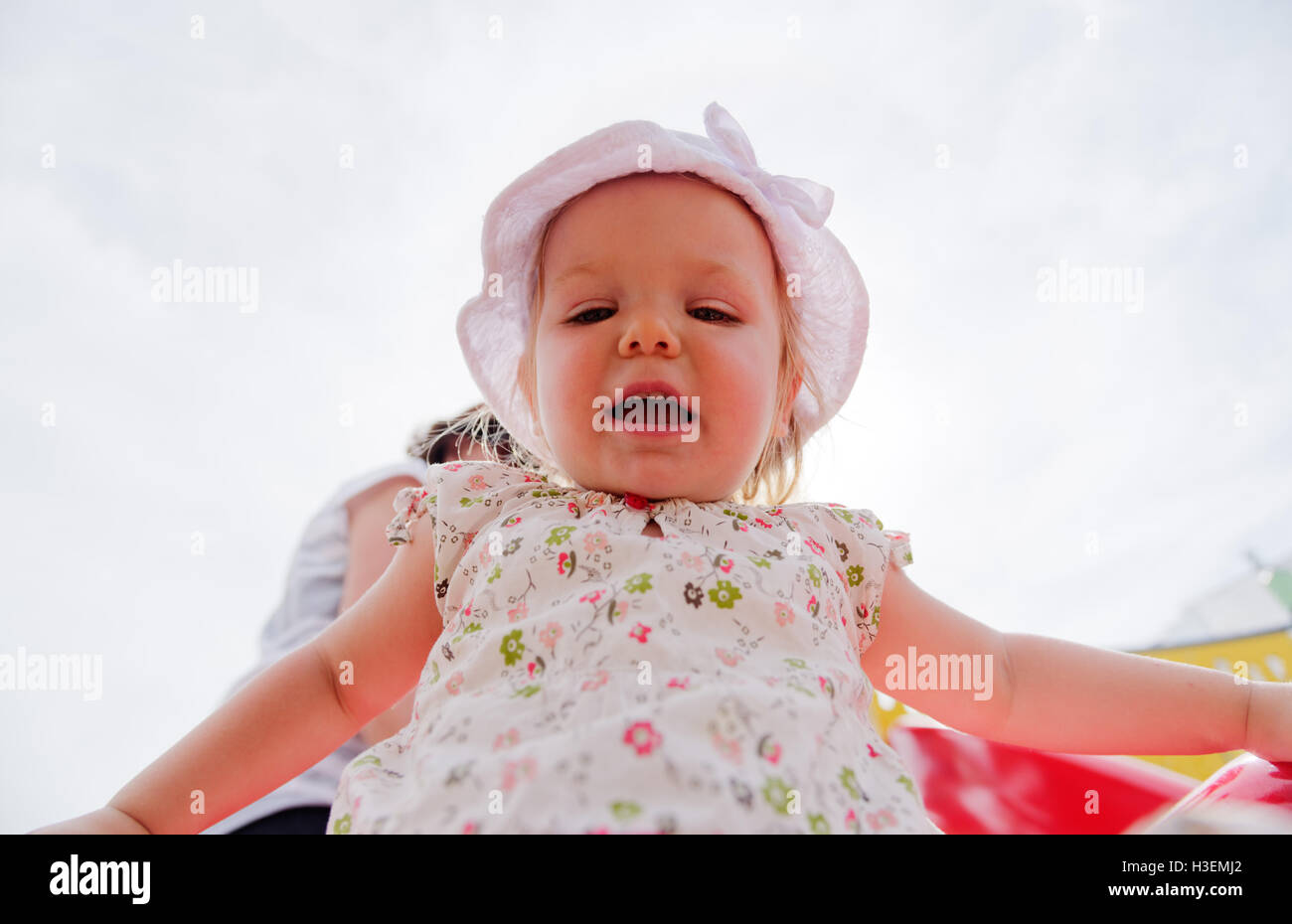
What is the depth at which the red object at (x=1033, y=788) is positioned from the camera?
4.43 ft

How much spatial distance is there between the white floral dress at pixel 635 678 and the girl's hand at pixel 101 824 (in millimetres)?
228

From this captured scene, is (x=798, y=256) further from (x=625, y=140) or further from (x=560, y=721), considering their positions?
(x=560, y=721)

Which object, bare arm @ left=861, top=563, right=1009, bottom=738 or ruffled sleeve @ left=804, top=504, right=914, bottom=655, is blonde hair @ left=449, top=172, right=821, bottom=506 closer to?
ruffled sleeve @ left=804, top=504, right=914, bottom=655

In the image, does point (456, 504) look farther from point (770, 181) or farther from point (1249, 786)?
point (1249, 786)

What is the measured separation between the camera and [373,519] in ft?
5.50

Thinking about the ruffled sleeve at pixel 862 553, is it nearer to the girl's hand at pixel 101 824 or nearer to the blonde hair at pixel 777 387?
the blonde hair at pixel 777 387

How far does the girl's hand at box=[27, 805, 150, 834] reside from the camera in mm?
766

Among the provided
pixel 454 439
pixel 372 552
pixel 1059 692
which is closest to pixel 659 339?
pixel 1059 692

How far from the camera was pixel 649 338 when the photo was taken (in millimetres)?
933

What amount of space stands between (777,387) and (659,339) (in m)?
0.36

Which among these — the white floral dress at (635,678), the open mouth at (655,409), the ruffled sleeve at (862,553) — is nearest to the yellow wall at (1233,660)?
the ruffled sleeve at (862,553)

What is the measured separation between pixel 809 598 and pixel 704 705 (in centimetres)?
27

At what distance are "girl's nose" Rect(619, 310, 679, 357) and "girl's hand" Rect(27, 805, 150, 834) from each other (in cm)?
75

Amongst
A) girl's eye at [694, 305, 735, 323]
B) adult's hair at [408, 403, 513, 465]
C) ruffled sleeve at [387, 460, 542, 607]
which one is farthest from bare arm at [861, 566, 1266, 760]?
adult's hair at [408, 403, 513, 465]
